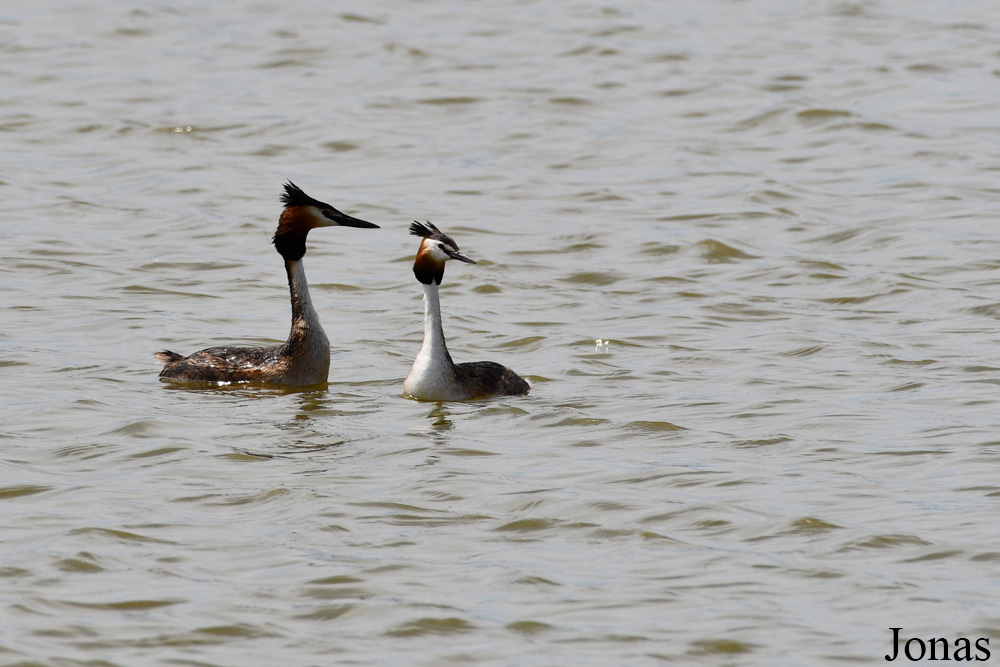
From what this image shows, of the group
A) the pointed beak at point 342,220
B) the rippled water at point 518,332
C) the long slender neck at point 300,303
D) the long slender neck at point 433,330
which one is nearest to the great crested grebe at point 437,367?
the long slender neck at point 433,330

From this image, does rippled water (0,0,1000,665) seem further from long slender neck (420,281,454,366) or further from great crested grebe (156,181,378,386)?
long slender neck (420,281,454,366)

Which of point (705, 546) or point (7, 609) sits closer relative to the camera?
point (7, 609)

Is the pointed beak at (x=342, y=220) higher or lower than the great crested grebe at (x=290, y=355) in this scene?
higher

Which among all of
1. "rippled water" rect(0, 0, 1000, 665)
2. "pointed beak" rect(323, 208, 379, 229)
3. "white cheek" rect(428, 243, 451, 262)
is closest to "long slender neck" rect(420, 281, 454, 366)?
"white cheek" rect(428, 243, 451, 262)

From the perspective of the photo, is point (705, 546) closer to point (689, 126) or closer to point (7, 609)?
point (7, 609)

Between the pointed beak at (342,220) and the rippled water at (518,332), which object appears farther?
the pointed beak at (342,220)

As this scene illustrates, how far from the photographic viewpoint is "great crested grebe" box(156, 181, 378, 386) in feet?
41.1

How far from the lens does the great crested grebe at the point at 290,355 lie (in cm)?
1252

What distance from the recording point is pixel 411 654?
24.6 ft

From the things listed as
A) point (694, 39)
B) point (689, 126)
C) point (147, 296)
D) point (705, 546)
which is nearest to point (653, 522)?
point (705, 546)

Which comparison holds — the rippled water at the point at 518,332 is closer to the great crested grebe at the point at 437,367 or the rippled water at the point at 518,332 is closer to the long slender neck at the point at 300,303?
the great crested grebe at the point at 437,367

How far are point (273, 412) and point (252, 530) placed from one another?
2966 mm

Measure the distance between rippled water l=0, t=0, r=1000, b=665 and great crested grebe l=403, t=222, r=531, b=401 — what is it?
0.21 meters

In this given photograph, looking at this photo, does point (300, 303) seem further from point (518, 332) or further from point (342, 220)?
point (518, 332)
